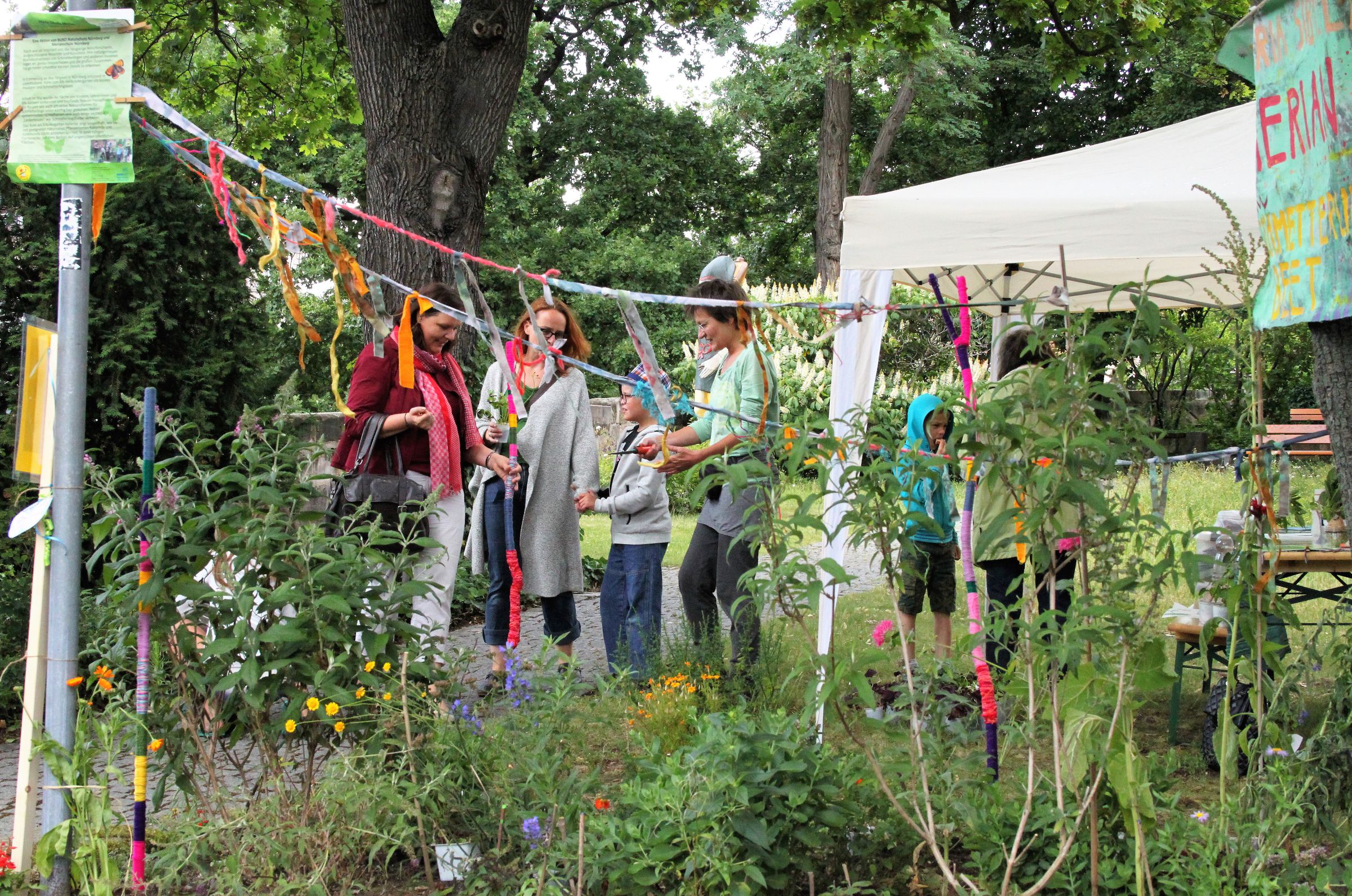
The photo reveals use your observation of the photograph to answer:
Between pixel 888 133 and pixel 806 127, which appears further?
pixel 806 127

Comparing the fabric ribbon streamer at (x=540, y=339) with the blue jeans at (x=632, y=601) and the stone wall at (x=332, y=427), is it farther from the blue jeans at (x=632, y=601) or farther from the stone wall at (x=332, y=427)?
the blue jeans at (x=632, y=601)

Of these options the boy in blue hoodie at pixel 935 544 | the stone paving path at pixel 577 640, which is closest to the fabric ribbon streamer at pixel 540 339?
the stone paving path at pixel 577 640

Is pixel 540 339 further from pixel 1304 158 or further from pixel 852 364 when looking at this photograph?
pixel 1304 158

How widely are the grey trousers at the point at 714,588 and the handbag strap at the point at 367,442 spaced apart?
4.56ft

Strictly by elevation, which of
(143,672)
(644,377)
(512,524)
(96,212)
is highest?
(96,212)

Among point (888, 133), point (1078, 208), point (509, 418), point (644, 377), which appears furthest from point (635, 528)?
point (888, 133)

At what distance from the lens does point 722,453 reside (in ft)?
15.2

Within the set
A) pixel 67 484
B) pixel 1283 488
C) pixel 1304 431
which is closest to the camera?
pixel 67 484

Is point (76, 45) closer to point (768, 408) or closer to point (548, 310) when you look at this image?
point (548, 310)

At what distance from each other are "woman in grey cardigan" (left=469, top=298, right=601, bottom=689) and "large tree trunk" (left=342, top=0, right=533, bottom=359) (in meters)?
1.99

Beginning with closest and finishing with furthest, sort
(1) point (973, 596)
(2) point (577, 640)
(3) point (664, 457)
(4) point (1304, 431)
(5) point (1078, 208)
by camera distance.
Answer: (1) point (973, 596), (5) point (1078, 208), (3) point (664, 457), (2) point (577, 640), (4) point (1304, 431)

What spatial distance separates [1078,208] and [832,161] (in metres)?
18.8

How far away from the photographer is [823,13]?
30.1 ft

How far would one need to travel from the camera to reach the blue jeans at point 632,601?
5133 millimetres
